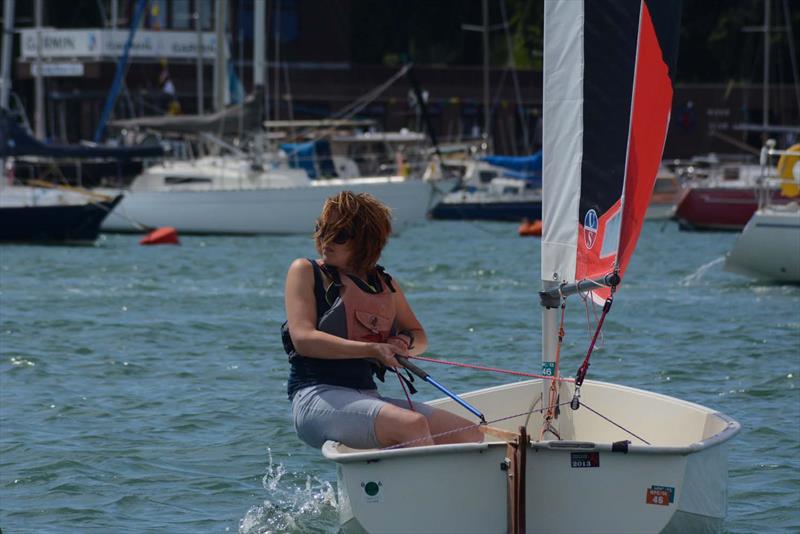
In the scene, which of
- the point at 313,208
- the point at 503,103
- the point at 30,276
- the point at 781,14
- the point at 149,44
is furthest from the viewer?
the point at 781,14

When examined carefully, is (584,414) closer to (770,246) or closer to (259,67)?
(770,246)

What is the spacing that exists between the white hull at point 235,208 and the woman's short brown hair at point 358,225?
24.2 metres

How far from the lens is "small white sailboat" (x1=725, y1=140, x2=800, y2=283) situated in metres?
17.9

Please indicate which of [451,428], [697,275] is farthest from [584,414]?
[697,275]

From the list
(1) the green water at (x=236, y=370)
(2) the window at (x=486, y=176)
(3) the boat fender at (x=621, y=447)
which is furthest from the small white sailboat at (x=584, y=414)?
(2) the window at (x=486, y=176)

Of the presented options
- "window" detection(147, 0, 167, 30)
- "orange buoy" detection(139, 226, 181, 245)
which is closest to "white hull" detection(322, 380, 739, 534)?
"orange buoy" detection(139, 226, 181, 245)

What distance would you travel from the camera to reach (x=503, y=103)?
46719mm

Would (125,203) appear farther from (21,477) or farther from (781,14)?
(781,14)

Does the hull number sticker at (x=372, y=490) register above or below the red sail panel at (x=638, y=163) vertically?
below

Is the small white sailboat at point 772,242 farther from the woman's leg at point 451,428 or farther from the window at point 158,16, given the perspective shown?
the window at point 158,16

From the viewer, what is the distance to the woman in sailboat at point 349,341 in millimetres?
5961

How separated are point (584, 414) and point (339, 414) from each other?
63.3 inches

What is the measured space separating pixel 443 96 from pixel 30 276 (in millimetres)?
27116

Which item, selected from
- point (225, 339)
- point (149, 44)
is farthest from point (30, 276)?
point (149, 44)
